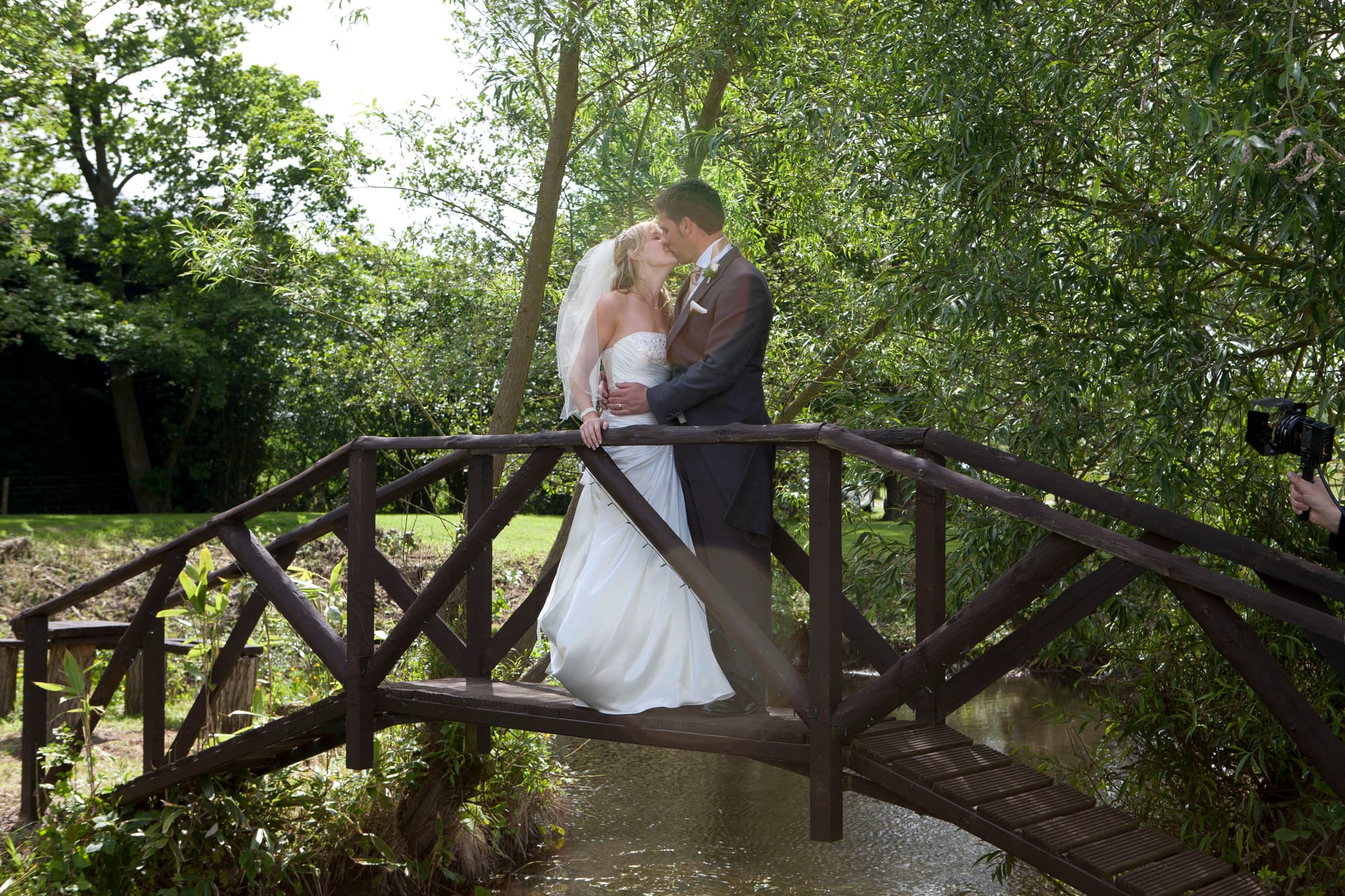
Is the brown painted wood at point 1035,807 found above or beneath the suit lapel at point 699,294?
beneath

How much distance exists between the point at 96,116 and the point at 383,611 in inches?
585

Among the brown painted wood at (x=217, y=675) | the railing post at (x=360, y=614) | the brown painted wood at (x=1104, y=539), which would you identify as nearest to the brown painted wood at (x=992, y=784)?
the brown painted wood at (x=1104, y=539)

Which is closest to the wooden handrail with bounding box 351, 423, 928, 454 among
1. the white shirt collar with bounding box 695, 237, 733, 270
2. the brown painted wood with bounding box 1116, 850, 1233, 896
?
the white shirt collar with bounding box 695, 237, 733, 270

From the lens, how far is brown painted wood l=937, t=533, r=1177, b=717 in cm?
365

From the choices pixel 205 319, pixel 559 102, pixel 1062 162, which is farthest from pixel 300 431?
pixel 1062 162

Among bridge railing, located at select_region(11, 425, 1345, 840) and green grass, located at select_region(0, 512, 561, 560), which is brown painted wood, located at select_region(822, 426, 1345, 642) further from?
green grass, located at select_region(0, 512, 561, 560)

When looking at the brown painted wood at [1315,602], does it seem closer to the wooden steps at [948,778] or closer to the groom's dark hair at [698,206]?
the wooden steps at [948,778]

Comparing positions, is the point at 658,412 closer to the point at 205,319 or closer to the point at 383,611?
the point at 383,611

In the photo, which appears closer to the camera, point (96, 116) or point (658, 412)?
point (658, 412)

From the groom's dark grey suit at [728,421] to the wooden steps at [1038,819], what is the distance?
740mm

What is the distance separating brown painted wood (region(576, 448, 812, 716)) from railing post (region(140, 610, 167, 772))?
3032 mm

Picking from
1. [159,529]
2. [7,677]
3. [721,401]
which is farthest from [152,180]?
[721,401]

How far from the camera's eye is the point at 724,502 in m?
4.22

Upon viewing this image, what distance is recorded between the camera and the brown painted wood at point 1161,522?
127 inches
